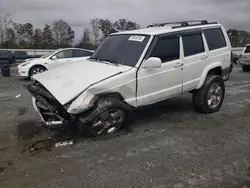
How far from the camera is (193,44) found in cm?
662

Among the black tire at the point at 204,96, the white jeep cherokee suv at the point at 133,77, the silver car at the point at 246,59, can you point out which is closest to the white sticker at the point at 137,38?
the white jeep cherokee suv at the point at 133,77

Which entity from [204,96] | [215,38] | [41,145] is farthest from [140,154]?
[215,38]

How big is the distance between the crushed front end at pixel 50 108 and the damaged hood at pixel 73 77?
129 mm

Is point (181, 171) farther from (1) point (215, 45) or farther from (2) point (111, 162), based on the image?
(1) point (215, 45)

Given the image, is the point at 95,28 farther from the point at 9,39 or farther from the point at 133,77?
the point at 133,77

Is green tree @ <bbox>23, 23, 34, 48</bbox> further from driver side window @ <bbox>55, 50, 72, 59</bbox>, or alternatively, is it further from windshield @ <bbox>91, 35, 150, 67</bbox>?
windshield @ <bbox>91, 35, 150, 67</bbox>

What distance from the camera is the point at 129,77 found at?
17.8ft

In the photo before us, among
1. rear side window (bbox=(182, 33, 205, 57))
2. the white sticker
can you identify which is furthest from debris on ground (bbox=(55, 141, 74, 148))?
rear side window (bbox=(182, 33, 205, 57))

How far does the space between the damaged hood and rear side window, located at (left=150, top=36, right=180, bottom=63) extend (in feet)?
2.60

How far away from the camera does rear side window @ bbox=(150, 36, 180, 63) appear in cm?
594

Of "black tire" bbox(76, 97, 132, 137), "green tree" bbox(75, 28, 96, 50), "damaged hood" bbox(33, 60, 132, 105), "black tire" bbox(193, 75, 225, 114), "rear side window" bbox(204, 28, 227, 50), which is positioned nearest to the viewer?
"damaged hood" bbox(33, 60, 132, 105)

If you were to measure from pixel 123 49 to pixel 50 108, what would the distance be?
1.91 meters

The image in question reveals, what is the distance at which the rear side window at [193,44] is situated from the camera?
645 cm

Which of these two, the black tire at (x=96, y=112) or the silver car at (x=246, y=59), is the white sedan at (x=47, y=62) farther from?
the silver car at (x=246, y=59)
